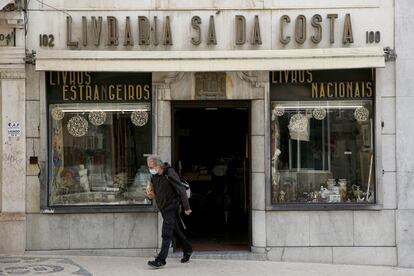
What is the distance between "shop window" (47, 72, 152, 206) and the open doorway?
92.2 inches

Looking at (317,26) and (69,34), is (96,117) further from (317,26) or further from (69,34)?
(317,26)

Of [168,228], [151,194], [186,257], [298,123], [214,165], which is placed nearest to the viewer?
[168,228]

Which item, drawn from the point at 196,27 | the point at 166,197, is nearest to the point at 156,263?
the point at 166,197

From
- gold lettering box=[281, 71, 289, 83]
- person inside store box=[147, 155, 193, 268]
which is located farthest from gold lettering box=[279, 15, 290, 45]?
person inside store box=[147, 155, 193, 268]

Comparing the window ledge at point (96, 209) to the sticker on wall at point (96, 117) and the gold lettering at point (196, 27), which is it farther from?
the gold lettering at point (196, 27)

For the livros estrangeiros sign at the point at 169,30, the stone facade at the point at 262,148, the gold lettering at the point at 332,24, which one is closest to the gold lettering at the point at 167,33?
the livros estrangeiros sign at the point at 169,30

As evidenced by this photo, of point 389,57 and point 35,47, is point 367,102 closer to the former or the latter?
point 389,57

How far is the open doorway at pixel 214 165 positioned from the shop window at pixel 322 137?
7.42 ft

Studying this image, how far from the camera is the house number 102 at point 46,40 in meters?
10.9

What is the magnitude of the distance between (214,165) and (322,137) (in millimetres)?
3532

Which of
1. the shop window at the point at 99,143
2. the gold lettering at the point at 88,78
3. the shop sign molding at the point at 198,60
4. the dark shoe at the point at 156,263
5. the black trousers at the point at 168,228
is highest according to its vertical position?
the shop sign molding at the point at 198,60

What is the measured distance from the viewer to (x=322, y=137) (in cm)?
1145

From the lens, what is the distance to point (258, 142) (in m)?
11.1

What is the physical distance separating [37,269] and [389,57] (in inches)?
249
